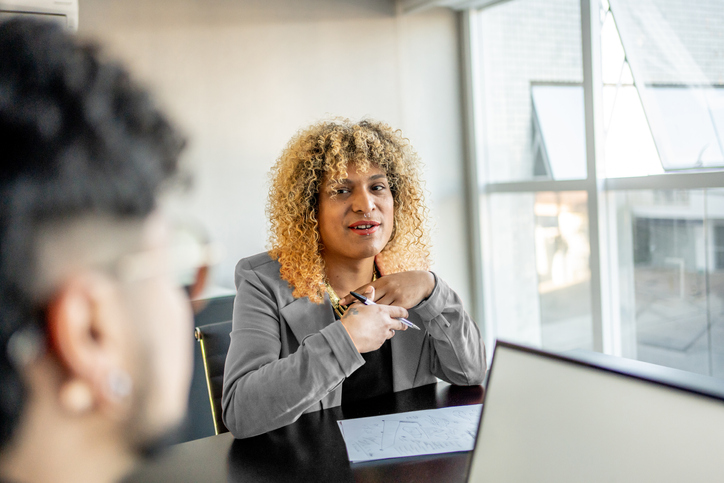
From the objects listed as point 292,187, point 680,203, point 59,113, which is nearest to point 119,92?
point 59,113

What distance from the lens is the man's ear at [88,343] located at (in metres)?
0.18

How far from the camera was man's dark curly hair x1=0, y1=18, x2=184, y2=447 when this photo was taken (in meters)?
0.18

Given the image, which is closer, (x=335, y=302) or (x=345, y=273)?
(x=335, y=302)

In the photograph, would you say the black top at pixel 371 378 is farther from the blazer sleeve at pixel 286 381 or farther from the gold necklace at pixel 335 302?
the blazer sleeve at pixel 286 381

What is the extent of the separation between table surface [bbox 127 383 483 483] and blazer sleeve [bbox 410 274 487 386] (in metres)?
0.25

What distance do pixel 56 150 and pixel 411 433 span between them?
3.46 ft

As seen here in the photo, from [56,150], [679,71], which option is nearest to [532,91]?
[679,71]

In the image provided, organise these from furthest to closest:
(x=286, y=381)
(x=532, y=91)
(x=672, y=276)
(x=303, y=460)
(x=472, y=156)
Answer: (x=472, y=156)
(x=532, y=91)
(x=672, y=276)
(x=286, y=381)
(x=303, y=460)

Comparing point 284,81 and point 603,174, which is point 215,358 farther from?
point 603,174

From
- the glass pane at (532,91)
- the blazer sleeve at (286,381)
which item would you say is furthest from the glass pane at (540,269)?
the blazer sleeve at (286,381)

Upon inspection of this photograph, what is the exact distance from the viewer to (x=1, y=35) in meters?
0.19

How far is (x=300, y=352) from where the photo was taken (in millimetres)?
1239

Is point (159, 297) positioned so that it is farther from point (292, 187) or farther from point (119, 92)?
point (292, 187)

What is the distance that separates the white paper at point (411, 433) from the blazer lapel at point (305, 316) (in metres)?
0.34
